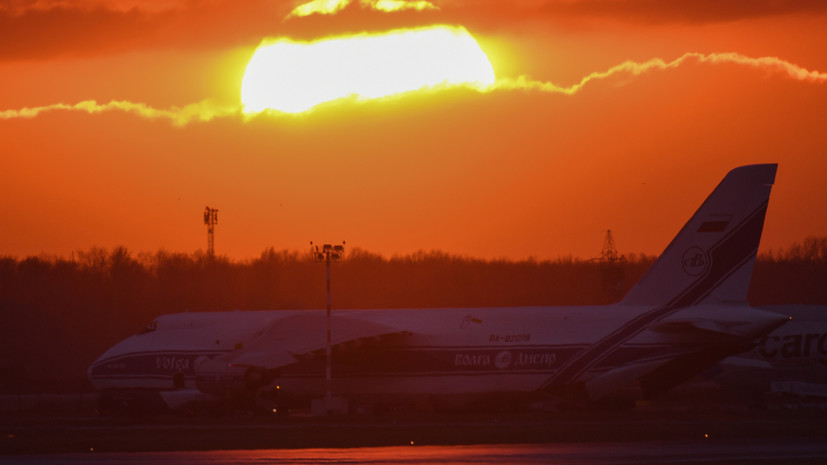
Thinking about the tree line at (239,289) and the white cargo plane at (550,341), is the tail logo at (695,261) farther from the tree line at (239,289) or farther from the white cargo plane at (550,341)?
the tree line at (239,289)

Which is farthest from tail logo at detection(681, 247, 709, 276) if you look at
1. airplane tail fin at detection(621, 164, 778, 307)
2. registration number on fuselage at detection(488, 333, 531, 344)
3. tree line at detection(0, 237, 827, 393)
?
tree line at detection(0, 237, 827, 393)

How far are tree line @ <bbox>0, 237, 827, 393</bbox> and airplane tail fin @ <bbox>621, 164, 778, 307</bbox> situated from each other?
3594 cm

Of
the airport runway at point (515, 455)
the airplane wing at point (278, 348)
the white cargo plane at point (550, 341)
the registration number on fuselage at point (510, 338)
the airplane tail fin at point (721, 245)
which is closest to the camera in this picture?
the airport runway at point (515, 455)

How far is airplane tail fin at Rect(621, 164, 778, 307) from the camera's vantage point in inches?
1383

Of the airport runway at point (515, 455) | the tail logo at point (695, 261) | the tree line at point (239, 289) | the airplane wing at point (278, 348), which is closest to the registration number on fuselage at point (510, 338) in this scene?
the airplane wing at point (278, 348)

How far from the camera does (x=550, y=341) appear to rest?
35812 mm

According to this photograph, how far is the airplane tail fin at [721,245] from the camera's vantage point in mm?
35125

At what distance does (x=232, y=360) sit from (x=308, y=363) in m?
3.29

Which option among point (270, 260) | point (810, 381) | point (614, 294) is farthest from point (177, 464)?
point (270, 260)

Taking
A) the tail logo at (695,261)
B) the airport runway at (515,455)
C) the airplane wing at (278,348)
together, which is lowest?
the airport runway at (515,455)

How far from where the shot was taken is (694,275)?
35312 mm

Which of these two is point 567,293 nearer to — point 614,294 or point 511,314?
point 614,294

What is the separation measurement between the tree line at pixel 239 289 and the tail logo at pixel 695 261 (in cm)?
3599

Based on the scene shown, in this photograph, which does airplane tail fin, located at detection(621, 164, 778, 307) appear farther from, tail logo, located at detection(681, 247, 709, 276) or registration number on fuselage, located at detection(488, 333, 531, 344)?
registration number on fuselage, located at detection(488, 333, 531, 344)
